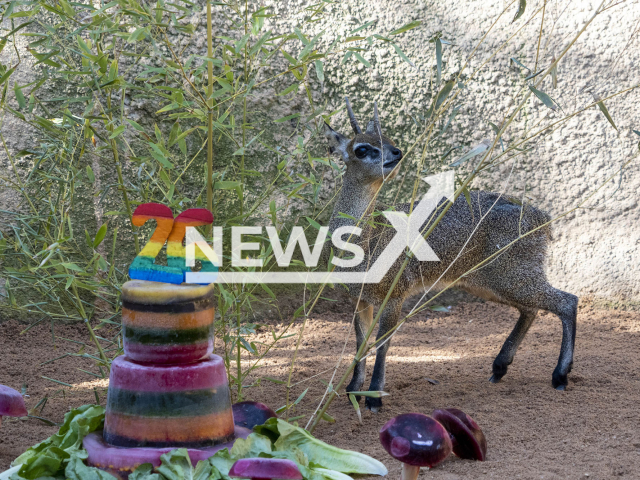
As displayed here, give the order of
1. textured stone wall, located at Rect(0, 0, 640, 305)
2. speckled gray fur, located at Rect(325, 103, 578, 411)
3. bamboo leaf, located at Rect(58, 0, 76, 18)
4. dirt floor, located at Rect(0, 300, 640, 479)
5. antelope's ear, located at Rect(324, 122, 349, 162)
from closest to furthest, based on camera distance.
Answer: bamboo leaf, located at Rect(58, 0, 76, 18)
dirt floor, located at Rect(0, 300, 640, 479)
speckled gray fur, located at Rect(325, 103, 578, 411)
antelope's ear, located at Rect(324, 122, 349, 162)
textured stone wall, located at Rect(0, 0, 640, 305)

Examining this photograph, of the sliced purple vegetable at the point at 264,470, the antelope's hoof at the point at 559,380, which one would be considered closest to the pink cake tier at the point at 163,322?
the sliced purple vegetable at the point at 264,470

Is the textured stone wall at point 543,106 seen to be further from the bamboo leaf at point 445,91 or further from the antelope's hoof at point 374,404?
the bamboo leaf at point 445,91

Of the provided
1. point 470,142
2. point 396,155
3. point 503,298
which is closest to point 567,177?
point 470,142

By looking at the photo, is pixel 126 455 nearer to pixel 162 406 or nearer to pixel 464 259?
pixel 162 406

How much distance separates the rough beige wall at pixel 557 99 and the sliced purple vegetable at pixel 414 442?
3459 millimetres

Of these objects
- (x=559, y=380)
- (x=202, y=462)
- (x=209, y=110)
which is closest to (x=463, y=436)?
A: (x=202, y=462)

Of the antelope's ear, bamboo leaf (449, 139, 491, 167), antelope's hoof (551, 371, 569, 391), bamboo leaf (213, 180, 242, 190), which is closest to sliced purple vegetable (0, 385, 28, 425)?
bamboo leaf (213, 180, 242, 190)

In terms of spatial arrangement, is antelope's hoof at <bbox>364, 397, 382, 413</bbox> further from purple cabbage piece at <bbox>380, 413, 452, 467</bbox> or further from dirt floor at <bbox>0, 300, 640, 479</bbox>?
purple cabbage piece at <bbox>380, 413, 452, 467</bbox>

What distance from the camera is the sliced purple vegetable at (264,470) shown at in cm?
176

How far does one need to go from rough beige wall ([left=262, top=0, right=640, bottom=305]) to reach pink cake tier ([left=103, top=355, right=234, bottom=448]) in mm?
3526

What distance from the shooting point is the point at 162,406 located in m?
1.91

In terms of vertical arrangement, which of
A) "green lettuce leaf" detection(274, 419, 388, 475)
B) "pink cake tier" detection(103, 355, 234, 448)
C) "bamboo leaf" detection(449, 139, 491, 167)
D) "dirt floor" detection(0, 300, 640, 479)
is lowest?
"dirt floor" detection(0, 300, 640, 479)

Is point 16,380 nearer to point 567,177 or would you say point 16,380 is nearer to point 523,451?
point 523,451

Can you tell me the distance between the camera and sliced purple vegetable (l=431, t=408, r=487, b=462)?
90.0 inches
